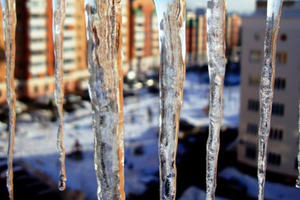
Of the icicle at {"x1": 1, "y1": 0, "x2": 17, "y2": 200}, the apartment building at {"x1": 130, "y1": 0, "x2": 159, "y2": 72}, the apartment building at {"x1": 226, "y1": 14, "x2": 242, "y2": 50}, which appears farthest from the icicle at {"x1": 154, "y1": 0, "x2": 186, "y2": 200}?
the apartment building at {"x1": 130, "y1": 0, "x2": 159, "y2": 72}

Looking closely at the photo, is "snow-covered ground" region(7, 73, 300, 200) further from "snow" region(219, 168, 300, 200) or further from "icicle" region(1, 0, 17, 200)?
"icicle" region(1, 0, 17, 200)

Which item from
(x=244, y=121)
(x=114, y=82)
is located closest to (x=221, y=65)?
(x=114, y=82)

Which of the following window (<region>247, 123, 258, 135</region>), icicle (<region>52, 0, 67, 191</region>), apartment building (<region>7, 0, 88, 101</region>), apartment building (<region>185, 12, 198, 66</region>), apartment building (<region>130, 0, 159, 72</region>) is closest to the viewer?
icicle (<region>52, 0, 67, 191</region>)

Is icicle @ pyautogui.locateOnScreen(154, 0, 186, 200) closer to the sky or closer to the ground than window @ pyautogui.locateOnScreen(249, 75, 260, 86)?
closer to the sky

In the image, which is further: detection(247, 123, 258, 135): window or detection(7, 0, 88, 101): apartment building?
detection(7, 0, 88, 101): apartment building

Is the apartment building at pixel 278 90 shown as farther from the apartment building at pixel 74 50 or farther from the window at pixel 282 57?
the apartment building at pixel 74 50

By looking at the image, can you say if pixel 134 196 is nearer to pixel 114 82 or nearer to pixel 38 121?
pixel 114 82

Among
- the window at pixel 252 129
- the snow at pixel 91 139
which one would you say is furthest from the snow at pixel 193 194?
the window at pixel 252 129

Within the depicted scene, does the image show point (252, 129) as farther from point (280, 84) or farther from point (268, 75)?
point (268, 75)

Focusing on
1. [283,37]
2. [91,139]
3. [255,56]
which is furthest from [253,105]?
[91,139]
